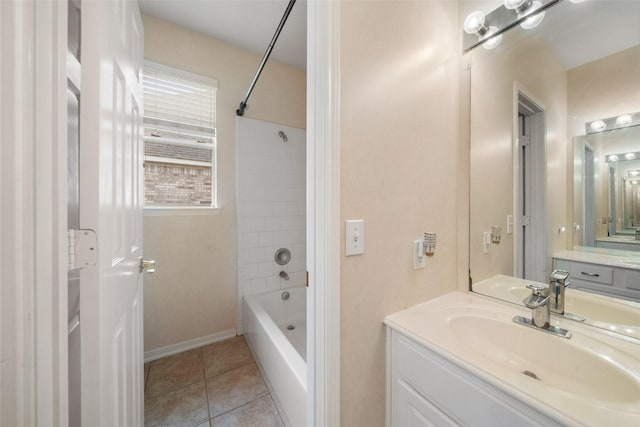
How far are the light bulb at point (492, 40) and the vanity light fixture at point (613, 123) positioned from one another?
0.59 metres

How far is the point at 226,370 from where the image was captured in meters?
1.75

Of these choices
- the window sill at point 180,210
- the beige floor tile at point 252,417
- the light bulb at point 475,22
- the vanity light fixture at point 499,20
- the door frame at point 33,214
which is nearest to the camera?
the door frame at point 33,214

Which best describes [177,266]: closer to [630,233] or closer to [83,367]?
[83,367]

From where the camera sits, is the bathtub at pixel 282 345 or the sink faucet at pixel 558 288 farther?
the bathtub at pixel 282 345

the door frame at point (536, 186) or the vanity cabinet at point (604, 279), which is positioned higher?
the door frame at point (536, 186)

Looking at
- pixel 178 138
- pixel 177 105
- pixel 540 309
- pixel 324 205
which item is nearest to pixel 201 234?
pixel 178 138

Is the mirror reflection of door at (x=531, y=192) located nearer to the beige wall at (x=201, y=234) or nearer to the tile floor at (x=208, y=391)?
the tile floor at (x=208, y=391)

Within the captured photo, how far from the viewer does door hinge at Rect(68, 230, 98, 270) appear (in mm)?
566

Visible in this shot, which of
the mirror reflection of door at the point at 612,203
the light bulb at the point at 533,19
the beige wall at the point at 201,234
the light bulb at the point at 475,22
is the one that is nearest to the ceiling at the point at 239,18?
the beige wall at the point at 201,234

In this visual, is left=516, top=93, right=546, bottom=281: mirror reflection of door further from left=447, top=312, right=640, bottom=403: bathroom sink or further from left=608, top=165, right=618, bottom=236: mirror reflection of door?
left=447, top=312, right=640, bottom=403: bathroom sink

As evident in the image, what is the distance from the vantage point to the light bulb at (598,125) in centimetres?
92

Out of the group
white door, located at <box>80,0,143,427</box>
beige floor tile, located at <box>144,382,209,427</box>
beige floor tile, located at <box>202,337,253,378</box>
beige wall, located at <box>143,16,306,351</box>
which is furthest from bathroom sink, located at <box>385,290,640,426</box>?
beige wall, located at <box>143,16,306,351</box>

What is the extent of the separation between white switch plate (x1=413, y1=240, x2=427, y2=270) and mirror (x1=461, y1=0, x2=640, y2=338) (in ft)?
1.28

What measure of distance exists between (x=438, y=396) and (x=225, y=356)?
174 centimetres
